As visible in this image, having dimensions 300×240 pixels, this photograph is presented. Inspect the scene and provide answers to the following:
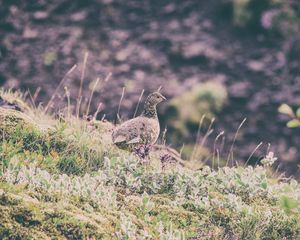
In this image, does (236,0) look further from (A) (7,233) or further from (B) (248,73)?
(A) (7,233)

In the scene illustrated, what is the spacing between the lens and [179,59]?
12.3 m

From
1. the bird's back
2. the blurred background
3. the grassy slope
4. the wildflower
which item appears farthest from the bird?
the blurred background

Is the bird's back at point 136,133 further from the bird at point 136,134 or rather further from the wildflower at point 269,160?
the wildflower at point 269,160

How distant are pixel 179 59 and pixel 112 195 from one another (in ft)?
25.6

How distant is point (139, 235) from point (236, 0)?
364 inches

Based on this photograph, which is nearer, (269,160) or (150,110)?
(269,160)

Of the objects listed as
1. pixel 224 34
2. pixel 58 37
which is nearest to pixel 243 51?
pixel 224 34

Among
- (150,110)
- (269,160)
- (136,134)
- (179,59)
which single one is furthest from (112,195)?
(179,59)

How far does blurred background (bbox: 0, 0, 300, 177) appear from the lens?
34.9ft

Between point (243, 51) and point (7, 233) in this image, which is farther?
point (243, 51)

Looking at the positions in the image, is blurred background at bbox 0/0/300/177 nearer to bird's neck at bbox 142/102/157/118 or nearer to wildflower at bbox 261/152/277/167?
bird's neck at bbox 142/102/157/118

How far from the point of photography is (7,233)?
399 centimetres

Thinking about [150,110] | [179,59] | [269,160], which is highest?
[150,110]

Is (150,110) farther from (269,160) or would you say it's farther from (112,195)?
(112,195)
